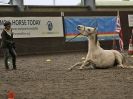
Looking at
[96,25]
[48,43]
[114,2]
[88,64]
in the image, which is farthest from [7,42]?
[114,2]

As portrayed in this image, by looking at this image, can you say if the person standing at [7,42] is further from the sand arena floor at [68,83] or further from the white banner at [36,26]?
the white banner at [36,26]

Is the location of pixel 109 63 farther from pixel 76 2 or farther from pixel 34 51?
pixel 76 2

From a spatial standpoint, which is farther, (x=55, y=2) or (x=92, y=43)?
(x=55, y=2)

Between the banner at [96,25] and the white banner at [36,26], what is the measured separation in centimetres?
51

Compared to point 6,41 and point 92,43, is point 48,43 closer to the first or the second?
point 6,41

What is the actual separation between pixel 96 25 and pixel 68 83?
55.0ft

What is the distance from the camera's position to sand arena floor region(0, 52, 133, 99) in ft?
35.2

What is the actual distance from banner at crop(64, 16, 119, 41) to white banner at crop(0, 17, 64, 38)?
515 mm

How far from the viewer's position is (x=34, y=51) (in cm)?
2662

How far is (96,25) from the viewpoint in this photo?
29.4 metres

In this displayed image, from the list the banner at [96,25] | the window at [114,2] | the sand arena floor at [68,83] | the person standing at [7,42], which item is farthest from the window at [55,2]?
the sand arena floor at [68,83]

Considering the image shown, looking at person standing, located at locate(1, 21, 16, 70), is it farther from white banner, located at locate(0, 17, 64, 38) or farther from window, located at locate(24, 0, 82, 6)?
window, located at locate(24, 0, 82, 6)

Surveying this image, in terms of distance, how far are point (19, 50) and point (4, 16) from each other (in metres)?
1.93

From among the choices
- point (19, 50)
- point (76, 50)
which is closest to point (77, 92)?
point (19, 50)
